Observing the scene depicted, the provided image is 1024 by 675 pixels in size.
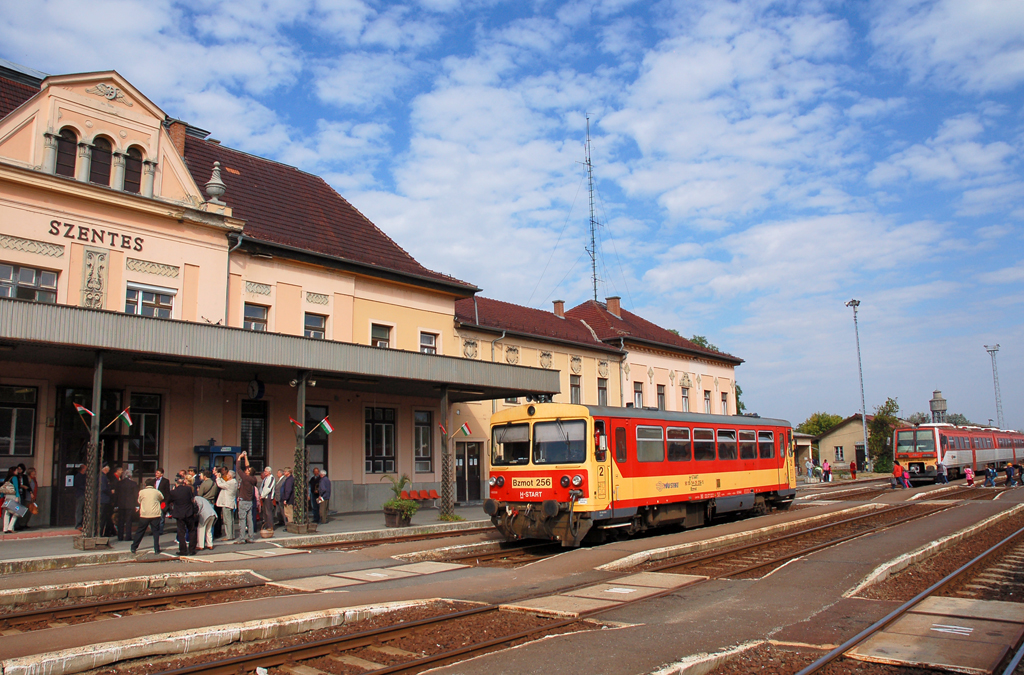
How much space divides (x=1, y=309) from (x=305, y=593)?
8298 mm

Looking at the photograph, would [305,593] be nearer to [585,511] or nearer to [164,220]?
[585,511]

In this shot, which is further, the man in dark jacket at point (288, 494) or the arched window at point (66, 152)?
the man in dark jacket at point (288, 494)

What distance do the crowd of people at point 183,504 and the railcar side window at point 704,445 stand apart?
32.5ft

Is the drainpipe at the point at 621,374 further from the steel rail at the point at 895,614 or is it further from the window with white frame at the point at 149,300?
the steel rail at the point at 895,614

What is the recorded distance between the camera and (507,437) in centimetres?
1545

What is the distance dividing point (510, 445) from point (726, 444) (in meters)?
6.58

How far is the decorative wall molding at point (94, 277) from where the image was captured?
1766cm

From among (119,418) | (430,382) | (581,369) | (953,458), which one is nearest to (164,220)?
(119,418)

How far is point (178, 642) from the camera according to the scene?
690 centimetres

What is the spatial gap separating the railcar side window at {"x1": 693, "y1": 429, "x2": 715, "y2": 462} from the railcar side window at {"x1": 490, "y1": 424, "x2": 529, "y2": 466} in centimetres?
466

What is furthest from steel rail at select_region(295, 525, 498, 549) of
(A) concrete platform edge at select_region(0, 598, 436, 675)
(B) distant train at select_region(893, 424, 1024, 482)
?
(B) distant train at select_region(893, 424, 1024, 482)

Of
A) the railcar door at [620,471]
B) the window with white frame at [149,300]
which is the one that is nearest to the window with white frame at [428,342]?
the window with white frame at [149,300]

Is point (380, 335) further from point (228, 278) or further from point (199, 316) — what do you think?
point (199, 316)

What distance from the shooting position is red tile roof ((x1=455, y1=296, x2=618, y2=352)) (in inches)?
1164
